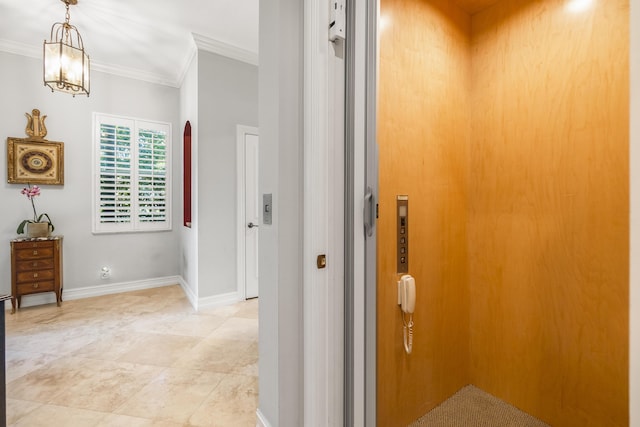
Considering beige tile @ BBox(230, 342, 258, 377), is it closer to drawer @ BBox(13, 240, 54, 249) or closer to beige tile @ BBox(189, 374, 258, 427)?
beige tile @ BBox(189, 374, 258, 427)

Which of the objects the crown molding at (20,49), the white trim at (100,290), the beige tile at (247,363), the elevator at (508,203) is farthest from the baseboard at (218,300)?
the crown molding at (20,49)

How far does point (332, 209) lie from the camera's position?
1098 millimetres

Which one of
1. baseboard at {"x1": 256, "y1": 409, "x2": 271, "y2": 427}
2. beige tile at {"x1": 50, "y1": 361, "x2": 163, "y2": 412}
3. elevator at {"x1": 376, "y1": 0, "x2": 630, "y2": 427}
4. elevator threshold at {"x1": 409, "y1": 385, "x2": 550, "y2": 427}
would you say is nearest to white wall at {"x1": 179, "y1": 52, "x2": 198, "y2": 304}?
beige tile at {"x1": 50, "y1": 361, "x2": 163, "y2": 412}

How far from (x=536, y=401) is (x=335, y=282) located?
148 cm

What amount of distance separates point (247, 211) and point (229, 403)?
85.8 inches

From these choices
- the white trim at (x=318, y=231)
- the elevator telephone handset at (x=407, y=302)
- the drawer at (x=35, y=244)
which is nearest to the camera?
the white trim at (x=318, y=231)

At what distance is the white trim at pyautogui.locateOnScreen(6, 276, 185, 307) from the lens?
3418 mm

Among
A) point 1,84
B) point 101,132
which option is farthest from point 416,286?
point 1,84

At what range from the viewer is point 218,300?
343cm

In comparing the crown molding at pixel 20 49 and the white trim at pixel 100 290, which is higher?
the crown molding at pixel 20 49

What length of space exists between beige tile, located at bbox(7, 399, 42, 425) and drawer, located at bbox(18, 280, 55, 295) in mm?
1871

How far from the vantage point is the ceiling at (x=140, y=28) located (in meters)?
2.71

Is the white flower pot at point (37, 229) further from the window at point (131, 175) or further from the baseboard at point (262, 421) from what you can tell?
the baseboard at point (262, 421)

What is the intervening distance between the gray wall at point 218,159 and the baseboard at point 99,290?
0.88 m
